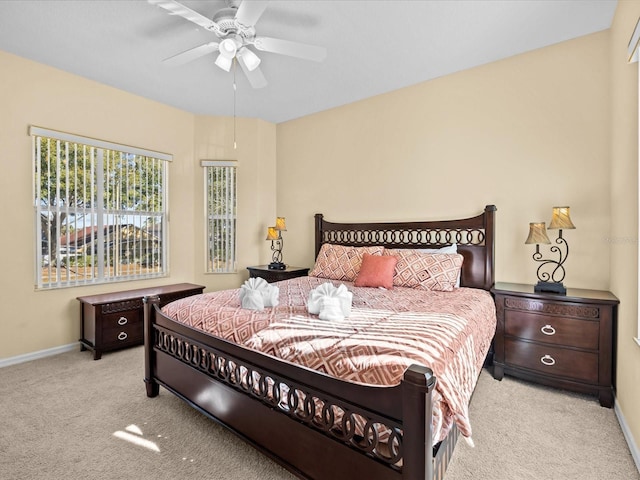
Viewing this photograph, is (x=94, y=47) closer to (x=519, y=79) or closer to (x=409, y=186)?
(x=409, y=186)

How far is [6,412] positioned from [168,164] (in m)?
3.17

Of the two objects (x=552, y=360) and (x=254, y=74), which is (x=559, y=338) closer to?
(x=552, y=360)

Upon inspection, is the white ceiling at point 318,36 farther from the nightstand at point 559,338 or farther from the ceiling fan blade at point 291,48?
the nightstand at point 559,338

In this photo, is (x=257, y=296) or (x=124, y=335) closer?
(x=257, y=296)

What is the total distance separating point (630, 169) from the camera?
2160 mm

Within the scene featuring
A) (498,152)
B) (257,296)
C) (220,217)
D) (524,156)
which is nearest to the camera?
(257,296)

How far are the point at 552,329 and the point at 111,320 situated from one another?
4154 mm

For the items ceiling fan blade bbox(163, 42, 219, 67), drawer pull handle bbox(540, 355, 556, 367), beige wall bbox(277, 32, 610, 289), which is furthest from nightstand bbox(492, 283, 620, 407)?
ceiling fan blade bbox(163, 42, 219, 67)

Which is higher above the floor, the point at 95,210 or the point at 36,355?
the point at 95,210

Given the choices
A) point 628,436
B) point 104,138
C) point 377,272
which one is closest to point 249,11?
point 377,272

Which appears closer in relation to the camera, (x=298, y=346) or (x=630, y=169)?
(x=298, y=346)

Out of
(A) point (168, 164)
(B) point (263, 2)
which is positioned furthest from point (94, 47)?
(B) point (263, 2)

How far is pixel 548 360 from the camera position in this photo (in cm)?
266

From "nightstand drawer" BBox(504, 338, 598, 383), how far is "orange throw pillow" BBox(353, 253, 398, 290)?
112 cm
